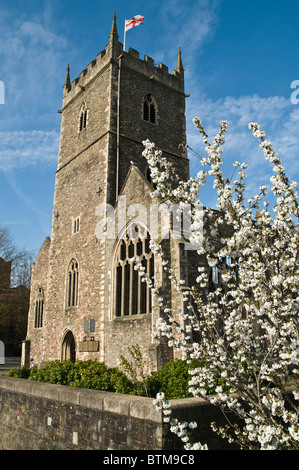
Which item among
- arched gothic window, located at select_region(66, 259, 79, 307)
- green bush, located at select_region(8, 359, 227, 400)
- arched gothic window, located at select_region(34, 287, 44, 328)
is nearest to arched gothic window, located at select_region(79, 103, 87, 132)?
arched gothic window, located at select_region(66, 259, 79, 307)

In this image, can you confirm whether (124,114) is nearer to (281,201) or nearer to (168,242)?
(168,242)

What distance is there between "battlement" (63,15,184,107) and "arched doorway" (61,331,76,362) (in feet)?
42.4

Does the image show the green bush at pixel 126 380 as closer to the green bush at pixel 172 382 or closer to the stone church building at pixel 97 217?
the green bush at pixel 172 382

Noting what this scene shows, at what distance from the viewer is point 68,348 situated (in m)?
17.7

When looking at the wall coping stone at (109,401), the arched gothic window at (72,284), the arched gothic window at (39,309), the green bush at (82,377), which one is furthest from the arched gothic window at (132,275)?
the arched gothic window at (39,309)

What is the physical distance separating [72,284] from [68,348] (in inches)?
119

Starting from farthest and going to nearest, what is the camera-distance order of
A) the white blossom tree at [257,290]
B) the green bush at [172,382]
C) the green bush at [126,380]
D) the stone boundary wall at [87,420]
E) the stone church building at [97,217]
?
1. the stone church building at [97,217]
2. the green bush at [126,380]
3. the green bush at [172,382]
4. the stone boundary wall at [87,420]
5. the white blossom tree at [257,290]

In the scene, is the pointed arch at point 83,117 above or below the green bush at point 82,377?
above

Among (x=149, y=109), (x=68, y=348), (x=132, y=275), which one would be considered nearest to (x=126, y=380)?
(x=132, y=275)

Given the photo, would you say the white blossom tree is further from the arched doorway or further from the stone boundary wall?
the arched doorway

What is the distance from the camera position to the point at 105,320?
556 inches

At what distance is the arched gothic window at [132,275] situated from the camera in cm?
1271

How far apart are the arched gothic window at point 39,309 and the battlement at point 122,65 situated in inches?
452

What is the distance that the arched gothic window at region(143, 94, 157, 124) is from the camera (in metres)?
19.4
